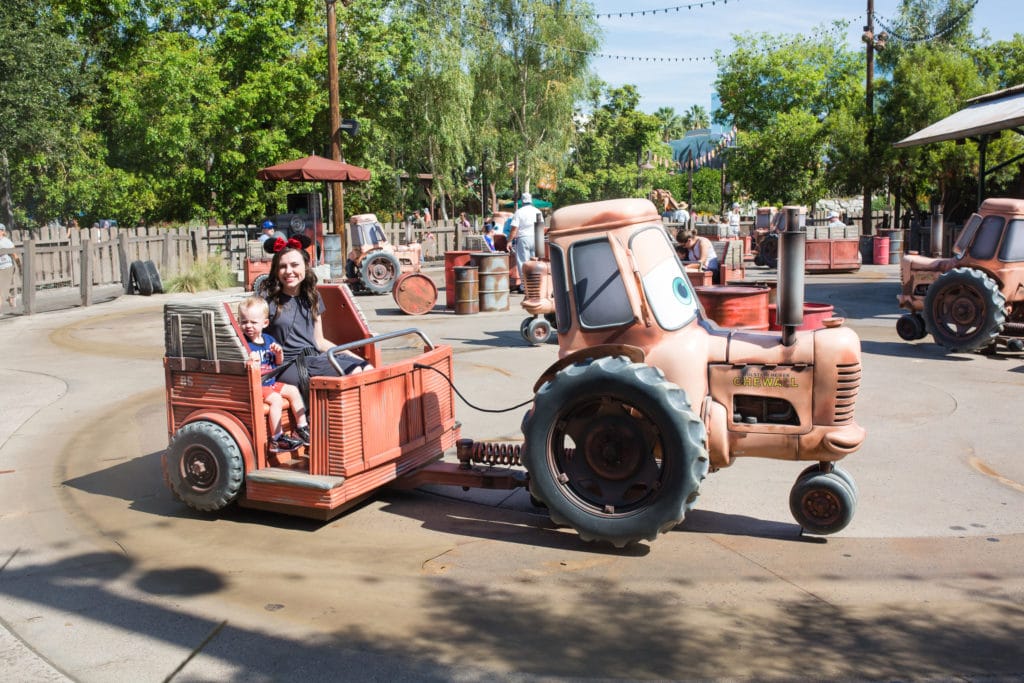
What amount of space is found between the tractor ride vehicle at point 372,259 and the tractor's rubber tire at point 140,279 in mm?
4415

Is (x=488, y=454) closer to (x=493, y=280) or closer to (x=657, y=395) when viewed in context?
(x=657, y=395)

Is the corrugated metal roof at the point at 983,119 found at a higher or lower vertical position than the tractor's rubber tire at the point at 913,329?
higher

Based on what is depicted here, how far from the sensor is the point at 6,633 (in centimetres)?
463

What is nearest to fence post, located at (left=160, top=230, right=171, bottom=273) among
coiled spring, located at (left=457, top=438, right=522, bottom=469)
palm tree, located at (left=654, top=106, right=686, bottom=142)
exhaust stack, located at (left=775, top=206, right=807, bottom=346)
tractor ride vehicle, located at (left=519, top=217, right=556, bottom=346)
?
tractor ride vehicle, located at (left=519, top=217, right=556, bottom=346)

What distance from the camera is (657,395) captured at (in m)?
5.32

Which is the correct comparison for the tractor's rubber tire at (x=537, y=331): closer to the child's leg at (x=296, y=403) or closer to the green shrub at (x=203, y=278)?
the child's leg at (x=296, y=403)

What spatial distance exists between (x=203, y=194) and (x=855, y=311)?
26.6 meters

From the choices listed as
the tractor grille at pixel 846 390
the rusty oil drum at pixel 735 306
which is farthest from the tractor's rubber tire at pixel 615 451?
the rusty oil drum at pixel 735 306

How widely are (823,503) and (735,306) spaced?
10.5 ft

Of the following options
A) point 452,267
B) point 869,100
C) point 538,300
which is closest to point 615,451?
point 538,300

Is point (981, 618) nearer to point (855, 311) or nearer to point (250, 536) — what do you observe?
point (250, 536)

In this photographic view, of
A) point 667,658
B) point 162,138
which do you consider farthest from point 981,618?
point 162,138

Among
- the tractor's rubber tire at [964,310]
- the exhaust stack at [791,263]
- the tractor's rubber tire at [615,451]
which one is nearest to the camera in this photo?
the exhaust stack at [791,263]

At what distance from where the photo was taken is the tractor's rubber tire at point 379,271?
20656 mm
